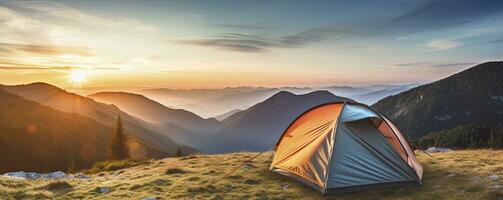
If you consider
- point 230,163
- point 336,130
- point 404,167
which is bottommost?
point 230,163

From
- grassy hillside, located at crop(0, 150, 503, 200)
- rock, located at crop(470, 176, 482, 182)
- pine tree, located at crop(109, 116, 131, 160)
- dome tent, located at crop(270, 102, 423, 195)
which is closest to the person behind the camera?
grassy hillside, located at crop(0, 150, 503, 200)

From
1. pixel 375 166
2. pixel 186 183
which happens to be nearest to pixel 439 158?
pixel 375 166

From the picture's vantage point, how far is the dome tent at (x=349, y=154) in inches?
602

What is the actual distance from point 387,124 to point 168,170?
39.3ft

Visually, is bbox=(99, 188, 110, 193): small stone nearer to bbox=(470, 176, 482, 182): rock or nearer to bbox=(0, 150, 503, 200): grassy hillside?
bbox=(0, 150, 503, 200): grassy hillside

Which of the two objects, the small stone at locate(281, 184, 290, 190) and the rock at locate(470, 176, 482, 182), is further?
the small stone at locate(281, 184, 290, 190)

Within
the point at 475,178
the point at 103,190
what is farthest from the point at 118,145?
the point at 475,178

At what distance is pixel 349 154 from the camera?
1575cm

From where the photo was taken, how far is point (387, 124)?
57.7ft

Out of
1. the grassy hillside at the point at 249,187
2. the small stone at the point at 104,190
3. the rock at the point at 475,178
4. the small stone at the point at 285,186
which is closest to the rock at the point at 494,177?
the grassy hillside at the point at 249,187

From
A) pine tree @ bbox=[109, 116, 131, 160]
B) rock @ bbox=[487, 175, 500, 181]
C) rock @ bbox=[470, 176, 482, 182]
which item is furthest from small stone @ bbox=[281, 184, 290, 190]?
pine tree @ bbox=[109, 116, 131, 160]

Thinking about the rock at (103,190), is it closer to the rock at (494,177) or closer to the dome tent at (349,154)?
the dome tent at (349,154)

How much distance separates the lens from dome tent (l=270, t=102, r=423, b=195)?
1529 cm

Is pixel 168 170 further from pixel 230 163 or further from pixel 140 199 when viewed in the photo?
pixel 140 199
